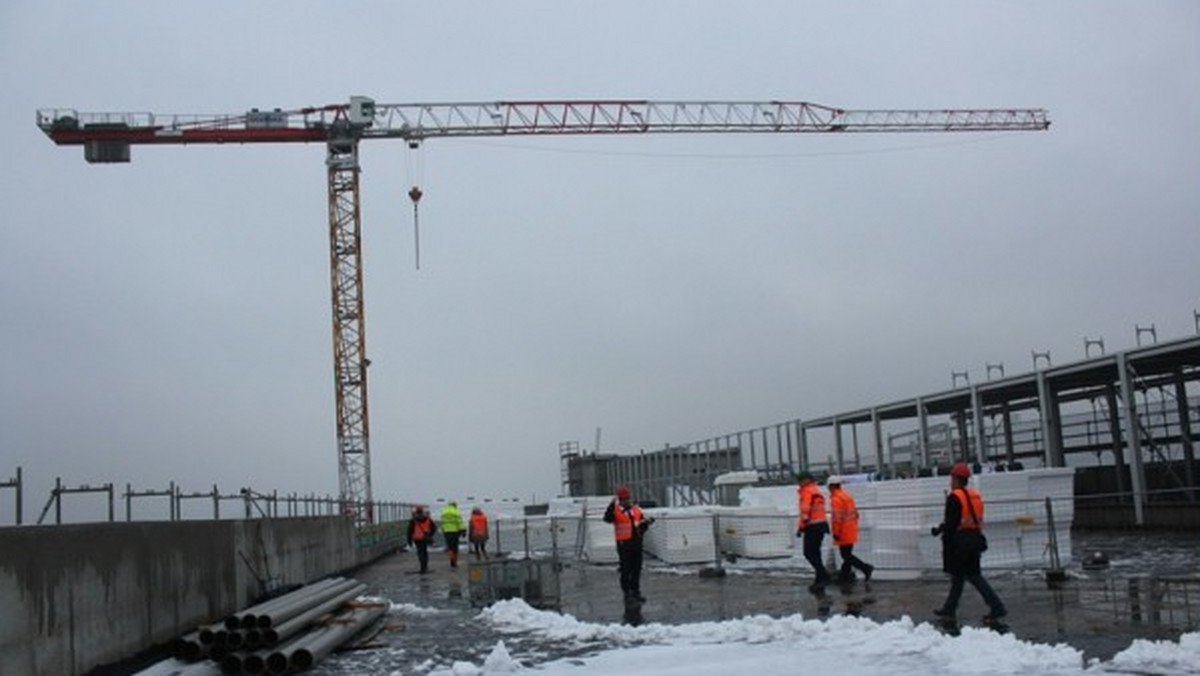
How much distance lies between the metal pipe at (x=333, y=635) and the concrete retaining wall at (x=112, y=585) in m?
1.55

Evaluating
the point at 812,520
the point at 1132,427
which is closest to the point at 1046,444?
the point at 1132,427

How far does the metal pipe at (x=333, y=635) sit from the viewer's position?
1140 cm

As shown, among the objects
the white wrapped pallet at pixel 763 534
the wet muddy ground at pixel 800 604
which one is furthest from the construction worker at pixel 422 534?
the white wrapped pallet at pixel 763 534

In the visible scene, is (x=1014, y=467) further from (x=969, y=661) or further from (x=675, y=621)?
(x=969, y=661)

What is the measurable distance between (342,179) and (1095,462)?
37.0 metres

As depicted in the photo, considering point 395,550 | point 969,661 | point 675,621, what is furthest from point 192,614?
point 395,550

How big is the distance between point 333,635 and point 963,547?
694 cm

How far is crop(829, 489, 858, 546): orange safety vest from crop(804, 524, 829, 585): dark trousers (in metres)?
0.36

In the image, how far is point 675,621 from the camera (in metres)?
13.8

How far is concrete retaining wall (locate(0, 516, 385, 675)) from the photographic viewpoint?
8.97 meters

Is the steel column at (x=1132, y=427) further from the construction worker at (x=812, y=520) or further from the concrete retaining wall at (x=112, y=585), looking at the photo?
the concrete retaining wall at (x=112, y=585)

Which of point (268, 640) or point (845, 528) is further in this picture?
point (845, 528)

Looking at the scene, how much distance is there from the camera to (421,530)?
86.8 ft

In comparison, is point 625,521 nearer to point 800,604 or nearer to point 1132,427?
point 800,604
